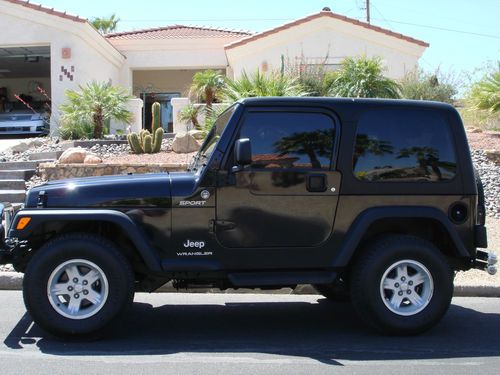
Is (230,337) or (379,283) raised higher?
(379,283)

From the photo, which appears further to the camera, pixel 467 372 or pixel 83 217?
pixel 83 217

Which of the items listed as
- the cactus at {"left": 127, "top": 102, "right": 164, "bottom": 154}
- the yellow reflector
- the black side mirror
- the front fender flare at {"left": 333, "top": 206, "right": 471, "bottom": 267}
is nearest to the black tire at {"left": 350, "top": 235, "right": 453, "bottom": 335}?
the front fender flare at {"left": 333, "top": 206, "right": 471, "bottom": 267}

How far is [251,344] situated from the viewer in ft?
18.2

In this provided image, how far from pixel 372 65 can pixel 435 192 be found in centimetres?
997

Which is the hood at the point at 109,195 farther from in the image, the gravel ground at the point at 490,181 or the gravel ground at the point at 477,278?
the gravel ground at the point at 490,181

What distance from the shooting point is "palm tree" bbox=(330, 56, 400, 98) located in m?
14.8

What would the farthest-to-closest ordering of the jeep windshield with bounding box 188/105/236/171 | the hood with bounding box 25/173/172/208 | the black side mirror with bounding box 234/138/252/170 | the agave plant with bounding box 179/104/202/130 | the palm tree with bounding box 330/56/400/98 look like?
the agave plant with bounding box 179/104/202/130
the palm tree with bounding box 330/56/400/98
the jeep windshield with bounding box 188/105/236/171
the hood with bounding box 25/173/172/208
the black side mirror with bounding box 234/138/252/170

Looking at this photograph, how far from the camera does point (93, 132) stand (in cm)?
1638

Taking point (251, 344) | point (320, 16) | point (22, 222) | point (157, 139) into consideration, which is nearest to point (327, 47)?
point (320, 16)

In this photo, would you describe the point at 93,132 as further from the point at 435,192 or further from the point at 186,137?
the point at 435,192

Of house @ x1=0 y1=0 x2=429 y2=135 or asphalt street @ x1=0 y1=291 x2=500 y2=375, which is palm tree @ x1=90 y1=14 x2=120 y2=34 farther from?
asphalt street @ x1=0 y1=291 x2=500 y2=375

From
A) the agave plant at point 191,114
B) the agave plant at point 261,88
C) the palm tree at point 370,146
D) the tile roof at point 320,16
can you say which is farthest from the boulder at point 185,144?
the palm tree at point 370,146

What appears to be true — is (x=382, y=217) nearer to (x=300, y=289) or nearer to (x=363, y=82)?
(x=300, y=289)

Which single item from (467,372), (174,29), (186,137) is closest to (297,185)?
(467,372)
